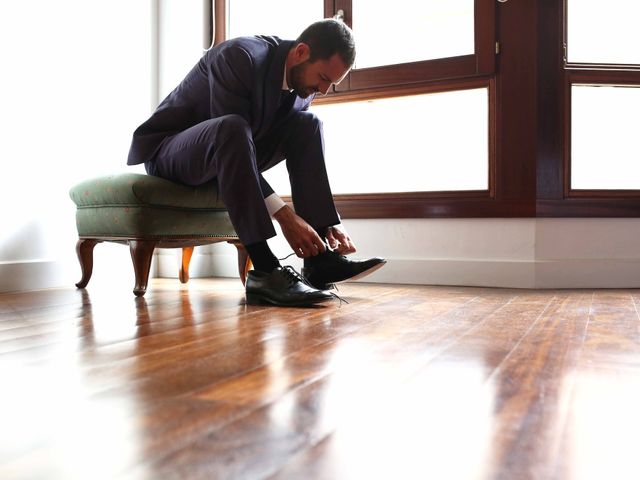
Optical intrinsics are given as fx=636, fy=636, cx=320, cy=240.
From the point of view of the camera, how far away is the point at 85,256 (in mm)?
2439

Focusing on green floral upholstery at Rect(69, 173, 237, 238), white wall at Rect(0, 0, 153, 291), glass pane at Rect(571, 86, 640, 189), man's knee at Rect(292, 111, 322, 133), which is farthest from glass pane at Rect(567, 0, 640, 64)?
white wall at Rect(0, 0, 153, 291)

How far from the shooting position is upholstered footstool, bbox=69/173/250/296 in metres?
2.10

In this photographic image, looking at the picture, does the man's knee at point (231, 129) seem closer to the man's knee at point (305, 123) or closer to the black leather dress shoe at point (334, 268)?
the man's knee at point (305, 123)

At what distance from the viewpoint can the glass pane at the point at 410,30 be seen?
2768mm

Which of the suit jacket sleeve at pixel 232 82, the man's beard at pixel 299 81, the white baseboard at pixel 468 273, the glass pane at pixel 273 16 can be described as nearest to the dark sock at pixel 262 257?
the suit jacket sleeve at pixel 232 82

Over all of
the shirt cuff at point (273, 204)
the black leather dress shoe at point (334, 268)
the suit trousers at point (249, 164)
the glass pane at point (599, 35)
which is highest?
the glass pane at point (599, 35)

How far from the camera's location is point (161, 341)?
1.24 m

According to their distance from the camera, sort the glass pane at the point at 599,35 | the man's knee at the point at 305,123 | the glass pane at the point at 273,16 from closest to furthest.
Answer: the man's knee at the point at 305,123 < the glass pane at the point at 599,35 < the glass pane at the point at 273,16

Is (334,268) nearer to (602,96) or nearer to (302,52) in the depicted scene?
(302,52)

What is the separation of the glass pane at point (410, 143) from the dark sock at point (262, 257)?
1.29m

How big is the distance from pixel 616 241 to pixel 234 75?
1729mm

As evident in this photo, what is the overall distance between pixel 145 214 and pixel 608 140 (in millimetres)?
1930

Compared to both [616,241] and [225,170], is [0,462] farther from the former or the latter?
[616,241]

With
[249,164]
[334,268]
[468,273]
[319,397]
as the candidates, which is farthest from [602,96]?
[319,397]
